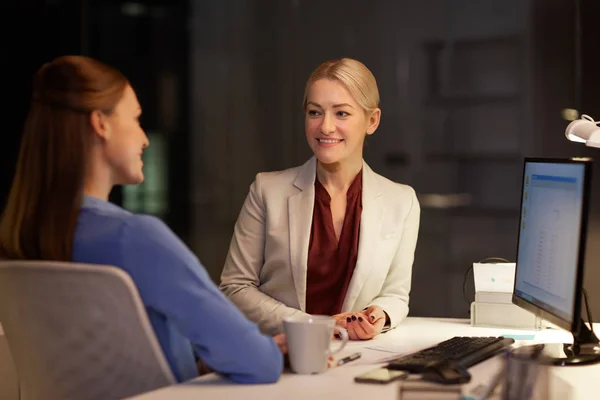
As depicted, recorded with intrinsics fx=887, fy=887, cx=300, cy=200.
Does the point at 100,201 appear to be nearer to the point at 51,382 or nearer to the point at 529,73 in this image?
the point at 51,382

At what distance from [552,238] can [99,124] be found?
1.12 metres

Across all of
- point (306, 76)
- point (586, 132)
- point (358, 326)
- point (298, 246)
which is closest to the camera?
point (358, 326)

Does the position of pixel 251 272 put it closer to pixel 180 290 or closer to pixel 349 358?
pixel 349 358

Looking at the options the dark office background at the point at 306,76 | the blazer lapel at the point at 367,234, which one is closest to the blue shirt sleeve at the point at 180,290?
the blazer lapel at the point at 367,234

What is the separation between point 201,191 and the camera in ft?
16.1

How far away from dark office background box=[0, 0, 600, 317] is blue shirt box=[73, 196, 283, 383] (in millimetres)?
2592

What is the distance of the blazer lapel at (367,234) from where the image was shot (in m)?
2.84

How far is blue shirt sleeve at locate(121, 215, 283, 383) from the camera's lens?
1777 millimetres

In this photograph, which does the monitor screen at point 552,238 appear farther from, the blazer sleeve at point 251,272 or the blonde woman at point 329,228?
the blazer sleeve at point 251,272

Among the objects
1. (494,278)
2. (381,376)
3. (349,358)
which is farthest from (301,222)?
(381,376)

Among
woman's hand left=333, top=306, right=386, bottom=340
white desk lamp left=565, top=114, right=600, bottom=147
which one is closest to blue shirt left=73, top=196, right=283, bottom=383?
woman's hand left=333, top=306, right=386, bottom=340

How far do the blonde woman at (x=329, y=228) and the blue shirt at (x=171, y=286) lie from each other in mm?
952

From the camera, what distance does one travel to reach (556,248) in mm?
2154

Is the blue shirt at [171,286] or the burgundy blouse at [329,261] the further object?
the burgundy blouse at [329,261]
